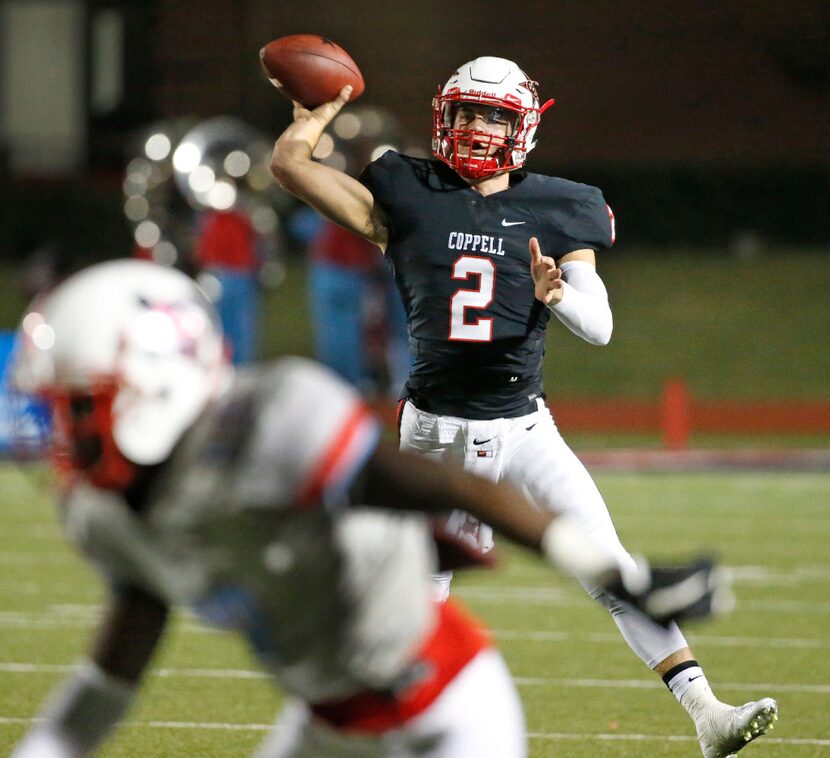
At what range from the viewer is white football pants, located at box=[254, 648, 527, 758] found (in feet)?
7.09

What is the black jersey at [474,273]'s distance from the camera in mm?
3926

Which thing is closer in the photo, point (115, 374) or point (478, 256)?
point (115, 374)

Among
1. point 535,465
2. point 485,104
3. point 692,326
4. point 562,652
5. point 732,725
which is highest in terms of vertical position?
point 485,104

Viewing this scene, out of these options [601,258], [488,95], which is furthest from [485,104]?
[601,258]

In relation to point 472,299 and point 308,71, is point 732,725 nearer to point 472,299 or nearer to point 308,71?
point 472,299

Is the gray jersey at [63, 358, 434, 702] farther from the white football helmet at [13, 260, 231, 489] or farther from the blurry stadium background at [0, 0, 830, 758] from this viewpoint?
the blurry stadium background at [0, 0, 830, 758]

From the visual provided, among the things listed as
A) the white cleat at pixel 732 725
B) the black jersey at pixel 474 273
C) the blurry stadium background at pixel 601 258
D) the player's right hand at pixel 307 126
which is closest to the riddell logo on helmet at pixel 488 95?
the black jersey at pixel 474 273

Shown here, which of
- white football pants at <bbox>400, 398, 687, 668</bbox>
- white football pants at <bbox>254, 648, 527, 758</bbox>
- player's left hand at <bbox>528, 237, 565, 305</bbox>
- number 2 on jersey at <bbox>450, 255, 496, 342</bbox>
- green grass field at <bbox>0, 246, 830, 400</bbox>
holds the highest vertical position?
player's left hand at <bbox>528, 237, 565, 305</bbox>

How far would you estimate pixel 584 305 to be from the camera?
374cm

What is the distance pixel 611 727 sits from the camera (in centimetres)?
435

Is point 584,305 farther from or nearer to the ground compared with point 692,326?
farther from the ground

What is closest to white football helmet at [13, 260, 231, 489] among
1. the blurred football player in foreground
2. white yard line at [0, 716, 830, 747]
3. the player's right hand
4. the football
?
the blurred football player in foreground

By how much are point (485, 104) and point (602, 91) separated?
60.2 ft

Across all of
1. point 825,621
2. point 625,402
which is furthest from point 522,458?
point 625,402
